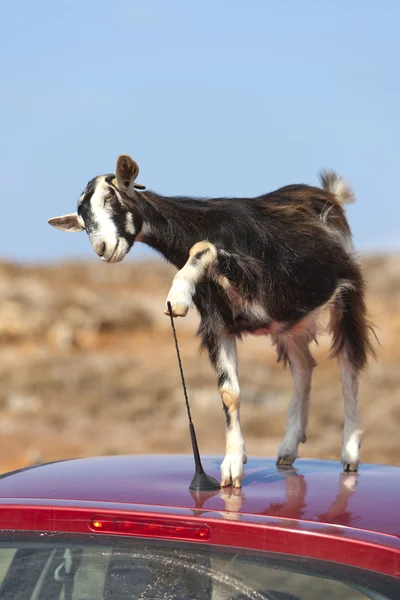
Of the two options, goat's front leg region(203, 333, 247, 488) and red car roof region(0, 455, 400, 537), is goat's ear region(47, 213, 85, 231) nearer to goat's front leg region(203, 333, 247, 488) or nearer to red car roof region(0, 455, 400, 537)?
goat's front leg region(203, 333, 247, 488)

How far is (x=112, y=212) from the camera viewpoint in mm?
3918

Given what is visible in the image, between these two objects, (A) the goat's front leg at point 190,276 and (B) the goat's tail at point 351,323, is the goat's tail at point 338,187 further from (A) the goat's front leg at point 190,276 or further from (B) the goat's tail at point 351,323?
(A) the goat's front leg at point 190,276

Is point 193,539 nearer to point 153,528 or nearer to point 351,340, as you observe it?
point 153,528

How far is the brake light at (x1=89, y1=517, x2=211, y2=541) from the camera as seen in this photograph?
2646 millimetres

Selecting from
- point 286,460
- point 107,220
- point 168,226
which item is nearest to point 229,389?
point 286,460

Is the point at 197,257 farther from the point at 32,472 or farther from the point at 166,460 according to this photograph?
the point at 32,472

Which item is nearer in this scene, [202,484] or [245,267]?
[202,484]

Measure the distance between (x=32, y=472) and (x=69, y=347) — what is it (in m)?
28.8

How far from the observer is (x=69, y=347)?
32031 millimetres

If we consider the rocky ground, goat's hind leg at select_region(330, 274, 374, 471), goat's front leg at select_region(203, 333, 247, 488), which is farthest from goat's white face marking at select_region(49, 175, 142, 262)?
the rocky ground


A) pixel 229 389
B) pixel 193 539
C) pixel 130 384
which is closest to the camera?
pixel 193 539

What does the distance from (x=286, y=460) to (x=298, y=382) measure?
0.75m

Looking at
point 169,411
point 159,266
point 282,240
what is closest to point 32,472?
point 282,240

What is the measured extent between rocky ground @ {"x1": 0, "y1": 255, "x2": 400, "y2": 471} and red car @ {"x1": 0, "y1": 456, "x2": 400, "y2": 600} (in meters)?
3.70
